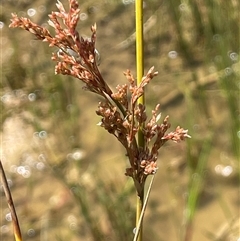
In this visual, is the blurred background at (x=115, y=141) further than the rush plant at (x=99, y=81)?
Yes

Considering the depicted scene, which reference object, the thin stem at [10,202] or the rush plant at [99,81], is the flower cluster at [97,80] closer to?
the rush plant at [99,81]

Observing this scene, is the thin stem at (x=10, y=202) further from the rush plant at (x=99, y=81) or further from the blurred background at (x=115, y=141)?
the blurred background at (x=115, y=141)

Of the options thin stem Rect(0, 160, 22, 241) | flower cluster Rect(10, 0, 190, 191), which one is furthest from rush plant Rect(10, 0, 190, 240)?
thin stem Rect(0, 160, 22, 241)

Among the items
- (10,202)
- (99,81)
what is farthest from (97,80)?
(10,202)

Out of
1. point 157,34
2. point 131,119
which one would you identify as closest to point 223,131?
point 157,34

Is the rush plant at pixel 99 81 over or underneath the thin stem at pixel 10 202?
over

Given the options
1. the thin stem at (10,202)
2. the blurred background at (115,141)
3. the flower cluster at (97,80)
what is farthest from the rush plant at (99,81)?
the blurred background at (115,141)

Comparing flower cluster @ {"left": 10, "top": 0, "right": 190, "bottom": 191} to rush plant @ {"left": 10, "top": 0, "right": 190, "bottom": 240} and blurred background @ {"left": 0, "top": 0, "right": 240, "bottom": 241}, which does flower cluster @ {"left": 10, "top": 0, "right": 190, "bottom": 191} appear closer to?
rush plant @ {"left": 10, "top": 0, "right": 190, "bottom": 240}

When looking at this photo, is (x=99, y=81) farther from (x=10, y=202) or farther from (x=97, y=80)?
(x=10, y=202)

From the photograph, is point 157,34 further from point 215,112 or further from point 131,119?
point 131,119
